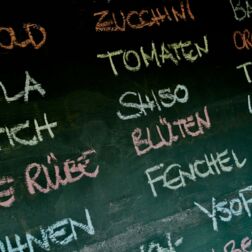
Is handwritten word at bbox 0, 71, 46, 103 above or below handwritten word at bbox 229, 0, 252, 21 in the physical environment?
below

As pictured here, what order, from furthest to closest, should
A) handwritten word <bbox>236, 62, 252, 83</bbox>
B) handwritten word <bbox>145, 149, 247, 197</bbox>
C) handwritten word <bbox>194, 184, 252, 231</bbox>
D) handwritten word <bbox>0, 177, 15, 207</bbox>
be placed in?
handwritten word <bbox>236, 62, 252, 83</bbox> < handwritten word <bbox>194, 184, 252, 231</bbox> < handwritten word <bbox>145, 149, 247, 197</bbox> < handwritten word <bbox>0, 177, 15, 207</bbox>

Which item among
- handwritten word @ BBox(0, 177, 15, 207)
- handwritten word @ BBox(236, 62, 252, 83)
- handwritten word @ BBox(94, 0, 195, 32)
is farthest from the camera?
handwritten word @ BBox(236, 62, 252, 83)

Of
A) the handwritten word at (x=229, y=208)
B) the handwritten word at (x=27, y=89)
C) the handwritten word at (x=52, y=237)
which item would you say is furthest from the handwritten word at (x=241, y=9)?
the handwritten word at (x=52, y=237)

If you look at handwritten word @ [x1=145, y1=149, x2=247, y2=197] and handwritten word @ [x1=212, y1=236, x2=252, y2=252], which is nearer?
handwritten word @ [x1=145, y1=149, x2=247, y2=197]

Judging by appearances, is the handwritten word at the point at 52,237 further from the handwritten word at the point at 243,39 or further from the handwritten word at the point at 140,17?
the handwritten word at the point at 243,39

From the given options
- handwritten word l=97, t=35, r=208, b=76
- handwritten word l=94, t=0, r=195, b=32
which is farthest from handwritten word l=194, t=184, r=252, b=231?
handwritten word l=94, t=0, r=195, b=32

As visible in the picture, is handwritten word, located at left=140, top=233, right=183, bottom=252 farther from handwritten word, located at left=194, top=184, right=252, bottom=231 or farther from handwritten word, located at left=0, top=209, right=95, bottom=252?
handwritten word, located at left=0, top=209, right=95, bottom=252

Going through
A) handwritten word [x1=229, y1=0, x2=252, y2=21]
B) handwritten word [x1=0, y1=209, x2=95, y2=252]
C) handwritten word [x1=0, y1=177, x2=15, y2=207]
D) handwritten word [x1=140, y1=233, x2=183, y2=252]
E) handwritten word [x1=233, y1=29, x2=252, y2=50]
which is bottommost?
handwritten word [x1=140, y1=233, x2=183, y2=252]

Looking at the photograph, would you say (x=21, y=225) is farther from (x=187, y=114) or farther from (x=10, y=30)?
(x=187, y=114)

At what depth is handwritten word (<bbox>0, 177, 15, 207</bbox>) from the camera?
232cm

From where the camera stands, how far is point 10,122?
2.35m

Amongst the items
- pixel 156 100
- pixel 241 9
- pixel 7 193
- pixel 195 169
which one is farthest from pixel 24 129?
pixel 241 9

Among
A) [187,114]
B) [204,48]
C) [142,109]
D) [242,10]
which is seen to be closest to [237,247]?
[187,114]

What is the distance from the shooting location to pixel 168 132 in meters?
2.76
